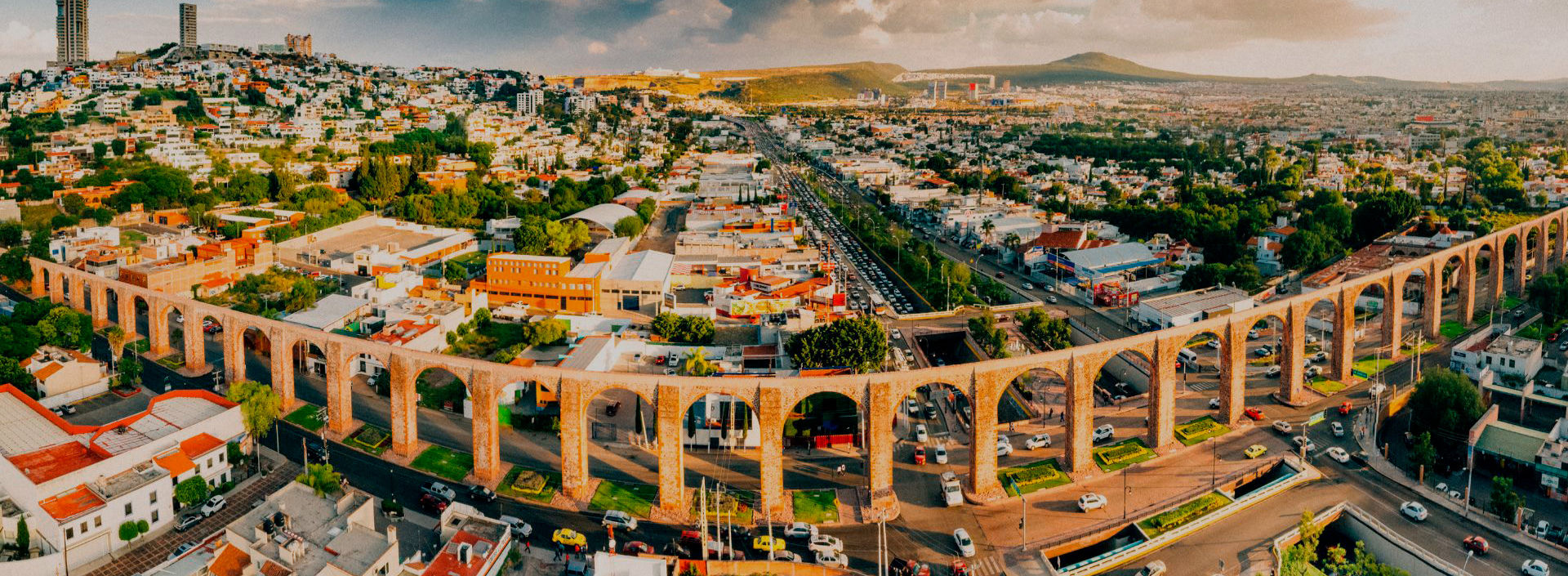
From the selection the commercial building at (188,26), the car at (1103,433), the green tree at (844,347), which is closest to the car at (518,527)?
the green tree at (844,347)

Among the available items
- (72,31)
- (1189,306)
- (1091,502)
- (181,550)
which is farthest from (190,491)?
(72,31)

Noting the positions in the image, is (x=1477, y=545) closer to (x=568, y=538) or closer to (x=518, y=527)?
(x=568, y=538)

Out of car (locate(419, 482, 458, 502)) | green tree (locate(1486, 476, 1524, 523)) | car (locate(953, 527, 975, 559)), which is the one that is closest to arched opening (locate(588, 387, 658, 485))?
car (locate(419, 482, 458, 502))

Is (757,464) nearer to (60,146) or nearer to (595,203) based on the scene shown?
(595,203)

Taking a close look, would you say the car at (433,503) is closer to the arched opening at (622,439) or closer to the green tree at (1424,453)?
the arched opening at (622,439)

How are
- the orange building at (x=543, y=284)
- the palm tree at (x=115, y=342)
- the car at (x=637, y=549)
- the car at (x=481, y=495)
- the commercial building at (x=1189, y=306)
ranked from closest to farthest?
the car at (x=637, y=549) < the car at (x=481, y=495) < the palm tree at (x=115, y=342) < the commercial building at (x=1189, y=306) < the orange building at (x=543, y=284)

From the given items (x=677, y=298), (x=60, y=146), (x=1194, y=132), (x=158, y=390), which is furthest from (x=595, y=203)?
(x=1194, y=132)
